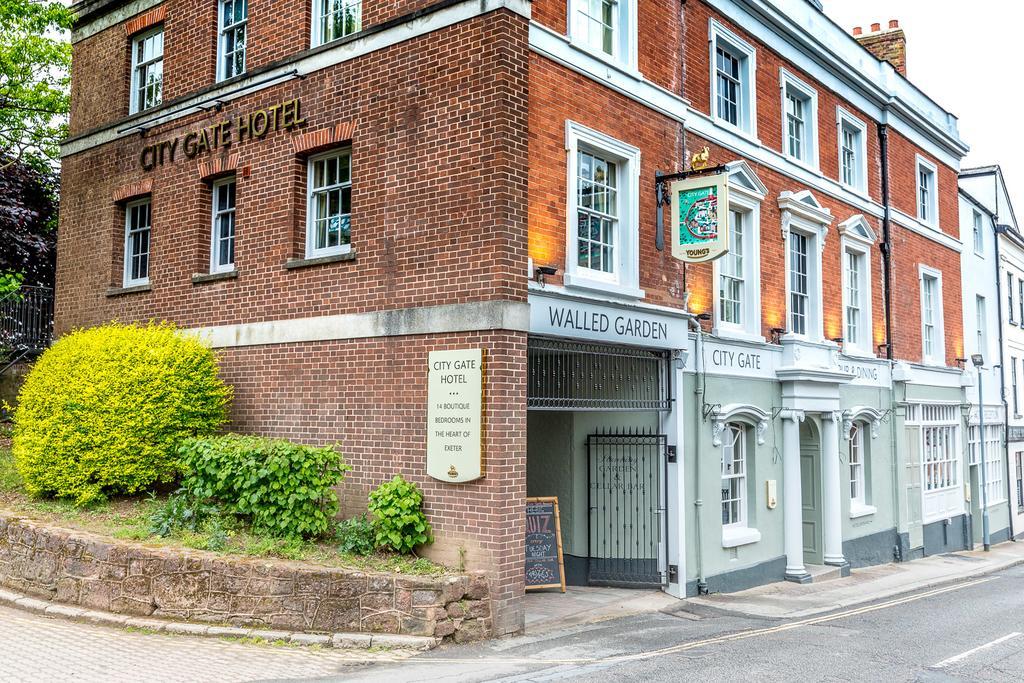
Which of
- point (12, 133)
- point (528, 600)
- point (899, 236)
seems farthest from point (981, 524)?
point (12, 133)

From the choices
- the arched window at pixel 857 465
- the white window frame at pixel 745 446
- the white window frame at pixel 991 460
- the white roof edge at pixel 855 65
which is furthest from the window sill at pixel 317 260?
the white window frame at pixel 991 460

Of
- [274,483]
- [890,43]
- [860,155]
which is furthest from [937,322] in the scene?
[274,483]

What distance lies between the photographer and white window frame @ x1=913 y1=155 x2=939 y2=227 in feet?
76.2

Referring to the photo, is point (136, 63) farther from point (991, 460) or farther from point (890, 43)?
point (991, 460)

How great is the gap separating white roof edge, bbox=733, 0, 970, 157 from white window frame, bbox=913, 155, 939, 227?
735 mm

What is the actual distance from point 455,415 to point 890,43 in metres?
18.7

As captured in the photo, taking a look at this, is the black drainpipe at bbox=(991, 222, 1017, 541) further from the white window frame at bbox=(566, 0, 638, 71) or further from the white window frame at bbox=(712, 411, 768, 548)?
the white window frame at bbox=(566, 0, 638, 71)

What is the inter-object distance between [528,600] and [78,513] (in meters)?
6.20

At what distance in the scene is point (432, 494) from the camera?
440 inches

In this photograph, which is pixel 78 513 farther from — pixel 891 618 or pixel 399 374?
pixel 891 618

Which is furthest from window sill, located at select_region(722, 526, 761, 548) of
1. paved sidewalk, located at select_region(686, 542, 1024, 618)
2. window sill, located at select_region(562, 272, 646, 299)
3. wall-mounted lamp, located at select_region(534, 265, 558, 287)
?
wall-mounted lamp, located at select_region(534, 265, 558, 287)

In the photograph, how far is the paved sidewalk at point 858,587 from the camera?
13.7 meters

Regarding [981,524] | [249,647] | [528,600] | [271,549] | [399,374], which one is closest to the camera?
[249,647]

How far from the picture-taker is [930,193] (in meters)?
24.2
